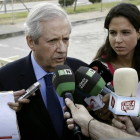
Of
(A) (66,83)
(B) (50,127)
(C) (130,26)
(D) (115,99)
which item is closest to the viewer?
(D) (115,99)

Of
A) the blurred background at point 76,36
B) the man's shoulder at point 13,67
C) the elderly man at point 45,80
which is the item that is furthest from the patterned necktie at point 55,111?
the blurred background at point 76,36

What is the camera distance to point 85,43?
939 centimetres

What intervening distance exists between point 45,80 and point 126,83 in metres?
0.79

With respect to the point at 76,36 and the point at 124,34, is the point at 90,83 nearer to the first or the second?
the point at 124,34

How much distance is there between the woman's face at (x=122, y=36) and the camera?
2.55 metres

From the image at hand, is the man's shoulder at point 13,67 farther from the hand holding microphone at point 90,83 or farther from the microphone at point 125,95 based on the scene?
the microphone at point 125,95

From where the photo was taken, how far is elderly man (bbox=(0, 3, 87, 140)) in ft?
6.91

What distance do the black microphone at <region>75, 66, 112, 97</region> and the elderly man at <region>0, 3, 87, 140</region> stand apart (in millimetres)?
375

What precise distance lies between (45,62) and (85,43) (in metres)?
7.27

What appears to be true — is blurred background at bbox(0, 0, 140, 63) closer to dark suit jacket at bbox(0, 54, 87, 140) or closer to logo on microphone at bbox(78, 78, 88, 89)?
dark suit jacket at bbox(0, 54, 87, 140)

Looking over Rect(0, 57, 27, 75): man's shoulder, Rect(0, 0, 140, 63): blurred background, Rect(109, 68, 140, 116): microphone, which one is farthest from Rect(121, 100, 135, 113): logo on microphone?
Rect(0, 0, 140, 63): blurred background

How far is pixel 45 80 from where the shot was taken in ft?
7.23

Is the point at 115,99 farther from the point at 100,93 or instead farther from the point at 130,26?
the point at 130,26

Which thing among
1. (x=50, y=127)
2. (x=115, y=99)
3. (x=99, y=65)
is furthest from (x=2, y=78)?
(x=115, y=99)
